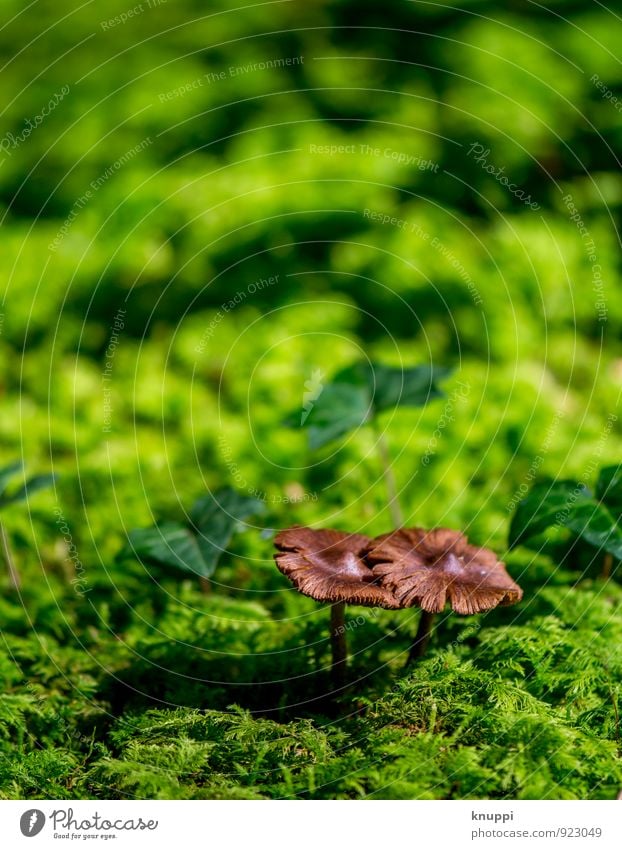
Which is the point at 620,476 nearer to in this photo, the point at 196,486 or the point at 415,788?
the point at 415,788

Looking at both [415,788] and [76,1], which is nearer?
[415,788]

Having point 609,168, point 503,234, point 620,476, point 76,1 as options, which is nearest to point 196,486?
point 620,476
